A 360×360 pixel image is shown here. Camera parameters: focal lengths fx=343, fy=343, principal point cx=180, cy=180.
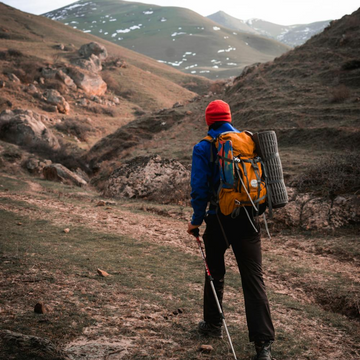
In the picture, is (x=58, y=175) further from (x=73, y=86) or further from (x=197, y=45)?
(x=197, y=45)

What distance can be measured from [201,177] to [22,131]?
2176 cm

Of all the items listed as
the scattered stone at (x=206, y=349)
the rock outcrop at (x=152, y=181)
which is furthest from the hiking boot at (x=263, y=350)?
the rock outcrop at (x=152, y=181)

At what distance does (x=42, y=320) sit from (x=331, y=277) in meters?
4.54

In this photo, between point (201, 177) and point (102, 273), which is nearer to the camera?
point (201, 177)

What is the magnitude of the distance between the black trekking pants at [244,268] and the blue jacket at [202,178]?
0.47 feet

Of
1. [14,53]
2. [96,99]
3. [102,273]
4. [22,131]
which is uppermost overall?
[14,53]

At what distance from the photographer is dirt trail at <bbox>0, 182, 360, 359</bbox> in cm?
365

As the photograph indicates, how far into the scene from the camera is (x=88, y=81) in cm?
4841

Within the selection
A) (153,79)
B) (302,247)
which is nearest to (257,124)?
(302,247)

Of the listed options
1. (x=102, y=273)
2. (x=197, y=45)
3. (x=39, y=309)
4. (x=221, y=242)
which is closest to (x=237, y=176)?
A: (x=221, y=242)

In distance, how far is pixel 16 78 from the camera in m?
40.6

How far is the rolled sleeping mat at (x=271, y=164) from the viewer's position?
10.5 feet

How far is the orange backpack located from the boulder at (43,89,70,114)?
39122mm

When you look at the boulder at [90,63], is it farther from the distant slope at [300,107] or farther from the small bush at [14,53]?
the distant slope at [300,107]
